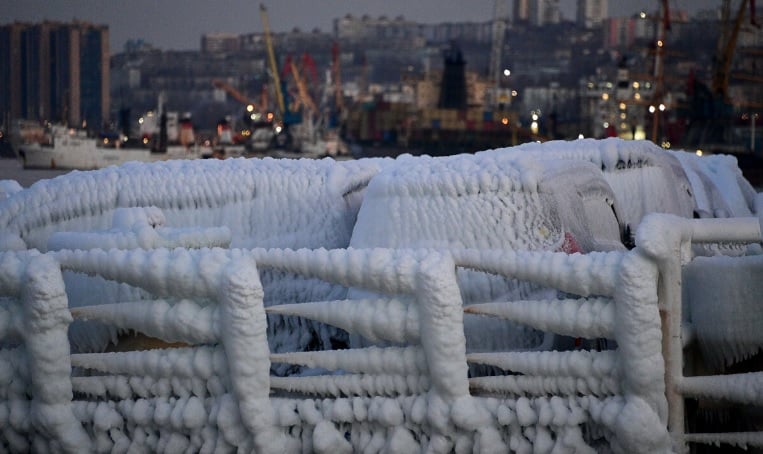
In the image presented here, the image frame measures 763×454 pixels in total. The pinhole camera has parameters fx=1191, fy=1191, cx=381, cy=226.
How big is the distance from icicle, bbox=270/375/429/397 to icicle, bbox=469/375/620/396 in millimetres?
181

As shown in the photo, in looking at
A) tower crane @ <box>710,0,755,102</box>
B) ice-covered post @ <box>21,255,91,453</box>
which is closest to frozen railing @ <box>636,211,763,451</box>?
ice-covered post @ <box>21,255,91,453</box>

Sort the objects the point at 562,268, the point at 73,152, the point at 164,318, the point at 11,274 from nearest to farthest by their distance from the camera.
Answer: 1. the point at 562,268
2. the point at 164,318
3. the point at 11,274
4. the point at 73,152

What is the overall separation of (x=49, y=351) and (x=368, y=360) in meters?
1.08

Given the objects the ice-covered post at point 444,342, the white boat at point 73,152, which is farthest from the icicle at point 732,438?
the white boat at point 73,152

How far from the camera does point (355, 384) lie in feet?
12.1

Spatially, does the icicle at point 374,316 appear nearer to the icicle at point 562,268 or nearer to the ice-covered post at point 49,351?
the icicle at point 562,268

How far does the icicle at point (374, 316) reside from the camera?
355 centimetres

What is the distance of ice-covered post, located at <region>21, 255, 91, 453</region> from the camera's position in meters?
3.88

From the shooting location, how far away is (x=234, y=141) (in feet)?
160

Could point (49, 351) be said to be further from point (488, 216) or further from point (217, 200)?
point (488, 216)

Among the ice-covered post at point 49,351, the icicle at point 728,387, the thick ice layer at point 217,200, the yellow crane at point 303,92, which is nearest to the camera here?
the icicle at point 728,387

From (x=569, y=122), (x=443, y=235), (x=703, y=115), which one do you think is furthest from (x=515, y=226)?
(x=569, y=122)

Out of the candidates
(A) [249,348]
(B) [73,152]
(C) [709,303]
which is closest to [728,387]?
(C) [709,303]

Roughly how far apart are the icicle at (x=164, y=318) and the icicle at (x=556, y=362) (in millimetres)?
837
